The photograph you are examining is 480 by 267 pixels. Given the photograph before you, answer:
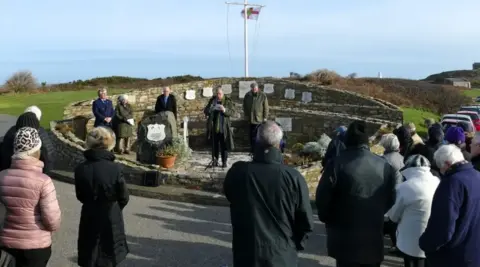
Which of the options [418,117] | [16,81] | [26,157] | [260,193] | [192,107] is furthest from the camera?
[16,81]

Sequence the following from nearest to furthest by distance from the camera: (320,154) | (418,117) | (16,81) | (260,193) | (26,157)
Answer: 1. (260,193)
2. (26,157)
3. (320,154)
4. (418,117)
5. (16,81)

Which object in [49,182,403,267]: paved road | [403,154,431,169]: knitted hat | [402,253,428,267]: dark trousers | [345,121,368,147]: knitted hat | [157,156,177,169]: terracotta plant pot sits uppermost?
[345,121,368,147]: knitted hat

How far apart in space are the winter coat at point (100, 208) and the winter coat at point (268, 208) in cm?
137

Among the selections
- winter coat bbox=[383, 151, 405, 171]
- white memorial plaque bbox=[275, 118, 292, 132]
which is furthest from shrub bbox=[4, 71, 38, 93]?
winter coat bbox=[383, 151, 405, 171]

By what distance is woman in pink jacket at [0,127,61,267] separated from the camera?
4.46 meters

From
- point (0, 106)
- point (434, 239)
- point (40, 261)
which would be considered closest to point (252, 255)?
point (434, 239)

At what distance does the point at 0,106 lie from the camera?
2816 centimetres

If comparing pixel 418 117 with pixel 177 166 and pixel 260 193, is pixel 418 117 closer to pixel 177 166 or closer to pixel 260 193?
pixel 177 166

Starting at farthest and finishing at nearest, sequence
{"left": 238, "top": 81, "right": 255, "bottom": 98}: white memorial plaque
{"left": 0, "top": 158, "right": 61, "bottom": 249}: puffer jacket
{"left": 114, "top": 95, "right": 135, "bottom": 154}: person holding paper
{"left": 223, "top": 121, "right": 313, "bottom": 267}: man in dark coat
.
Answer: {"left": 238, "top": 81, "right": 255, "bottom": 98}: white memorial plaque
{"left": 114, "top": 95, "right": 135, "bottom": 154}: person holding paper
{"left": 0, "top": 158, "right": 61, "bottom": 249}: puffer jacket
{"left": 223, "top": 121, "right": 313, "bottom": 267}: man in dark coat

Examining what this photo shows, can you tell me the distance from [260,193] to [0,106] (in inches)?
1079

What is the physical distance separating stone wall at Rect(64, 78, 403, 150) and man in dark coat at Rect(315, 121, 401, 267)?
40.5 ft

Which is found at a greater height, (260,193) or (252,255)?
(260,193)

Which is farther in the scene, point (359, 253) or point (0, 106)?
point (0, 106)

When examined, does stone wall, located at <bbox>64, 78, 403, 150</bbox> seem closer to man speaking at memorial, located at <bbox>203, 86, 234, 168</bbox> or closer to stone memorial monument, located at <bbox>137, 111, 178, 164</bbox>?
stone memorial monument, located at <bbox>137, 111, 178, 164</bbox>
